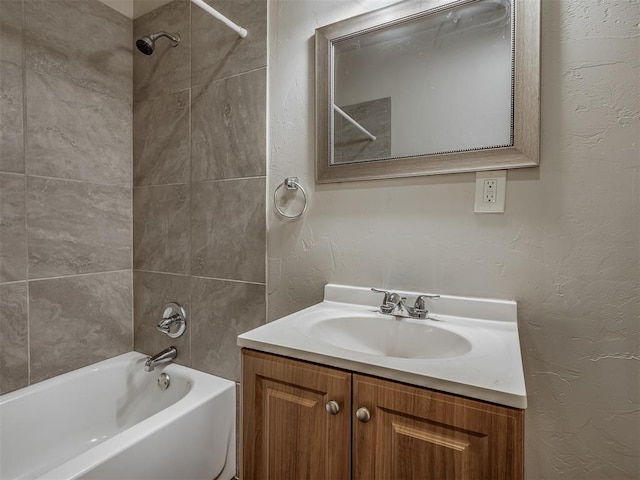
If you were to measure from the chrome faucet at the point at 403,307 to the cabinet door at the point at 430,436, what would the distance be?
368 mm

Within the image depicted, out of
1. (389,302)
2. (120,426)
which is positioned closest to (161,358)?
(120,426)

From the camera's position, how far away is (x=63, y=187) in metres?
1.47

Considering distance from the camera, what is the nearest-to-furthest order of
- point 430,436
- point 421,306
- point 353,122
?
point 430,436
point 421,306
point 353,122

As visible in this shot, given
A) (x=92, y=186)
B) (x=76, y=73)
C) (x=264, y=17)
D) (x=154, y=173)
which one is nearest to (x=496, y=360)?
(x=264, y=17)

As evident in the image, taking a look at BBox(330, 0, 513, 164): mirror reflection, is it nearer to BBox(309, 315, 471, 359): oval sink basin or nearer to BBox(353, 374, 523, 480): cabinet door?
BBox(309, 315, 471, 359): oval sink basin

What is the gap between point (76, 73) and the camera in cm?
151

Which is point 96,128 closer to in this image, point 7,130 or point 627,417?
point 7,130

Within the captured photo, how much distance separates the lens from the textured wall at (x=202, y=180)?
4.55 ft

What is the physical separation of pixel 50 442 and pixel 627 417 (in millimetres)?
1991

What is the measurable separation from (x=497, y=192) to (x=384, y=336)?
0.54 metres

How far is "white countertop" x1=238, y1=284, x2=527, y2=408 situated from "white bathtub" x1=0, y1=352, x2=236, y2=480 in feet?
1.80

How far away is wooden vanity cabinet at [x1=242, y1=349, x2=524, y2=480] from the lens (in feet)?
1.89

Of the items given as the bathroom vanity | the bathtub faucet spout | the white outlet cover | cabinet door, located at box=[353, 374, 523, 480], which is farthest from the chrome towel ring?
the bathtub faucet spout

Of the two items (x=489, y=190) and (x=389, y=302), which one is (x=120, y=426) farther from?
(x=489, y=190)
